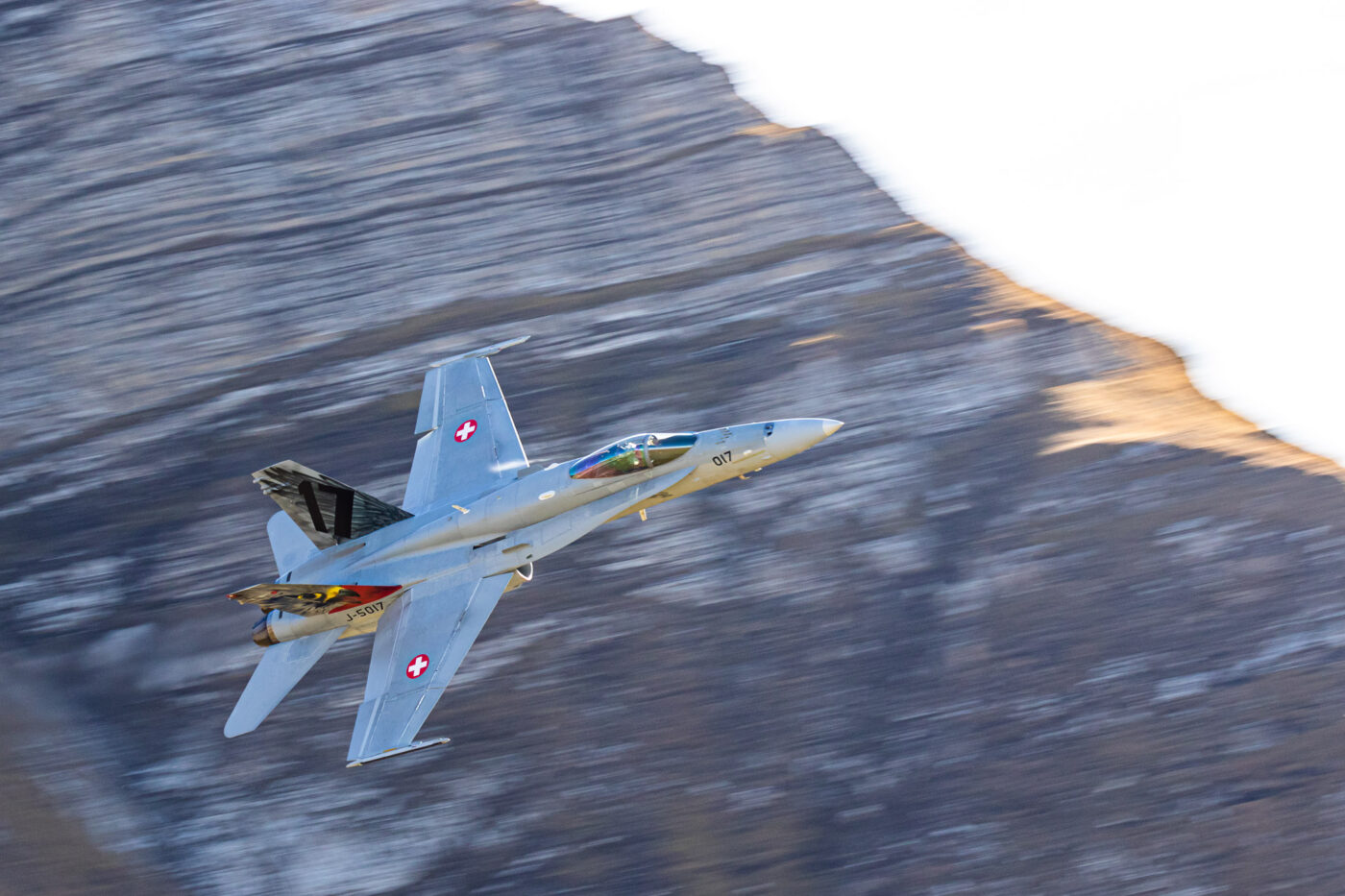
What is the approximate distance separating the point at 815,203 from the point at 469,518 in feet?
43.8

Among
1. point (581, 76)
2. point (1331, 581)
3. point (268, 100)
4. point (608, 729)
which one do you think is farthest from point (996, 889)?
point (268, 100)

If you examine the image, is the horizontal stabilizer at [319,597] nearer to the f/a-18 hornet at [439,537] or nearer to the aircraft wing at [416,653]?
the f/a-18 hornet at [439,537]

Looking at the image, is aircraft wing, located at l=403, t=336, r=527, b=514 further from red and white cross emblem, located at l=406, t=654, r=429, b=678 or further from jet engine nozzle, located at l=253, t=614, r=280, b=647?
jet engine nozzle, located at l=253, t=614, r=280, b=647

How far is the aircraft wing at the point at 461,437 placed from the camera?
18797mm

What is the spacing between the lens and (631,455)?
1767 centimetres

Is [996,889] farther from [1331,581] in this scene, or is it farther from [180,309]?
[180,309]

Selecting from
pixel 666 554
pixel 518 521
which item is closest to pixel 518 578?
pixel 518 521

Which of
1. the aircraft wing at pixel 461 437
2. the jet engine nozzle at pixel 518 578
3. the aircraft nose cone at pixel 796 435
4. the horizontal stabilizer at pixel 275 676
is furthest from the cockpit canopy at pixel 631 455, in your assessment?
the horizontal stabilizer at pixel 275 676

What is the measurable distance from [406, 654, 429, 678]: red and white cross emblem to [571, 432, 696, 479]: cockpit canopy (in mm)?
3568

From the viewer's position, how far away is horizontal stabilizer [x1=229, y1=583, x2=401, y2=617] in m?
17.1

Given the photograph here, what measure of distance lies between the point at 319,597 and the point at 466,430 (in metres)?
3.76

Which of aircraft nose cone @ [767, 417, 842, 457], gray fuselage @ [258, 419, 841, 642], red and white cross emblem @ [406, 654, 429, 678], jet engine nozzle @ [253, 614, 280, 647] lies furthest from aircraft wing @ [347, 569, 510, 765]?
aircraft nose cone @ [767, 417, 842, 457]

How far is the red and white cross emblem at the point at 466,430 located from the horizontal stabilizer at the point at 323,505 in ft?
5.56

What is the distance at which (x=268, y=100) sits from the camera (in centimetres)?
3228
